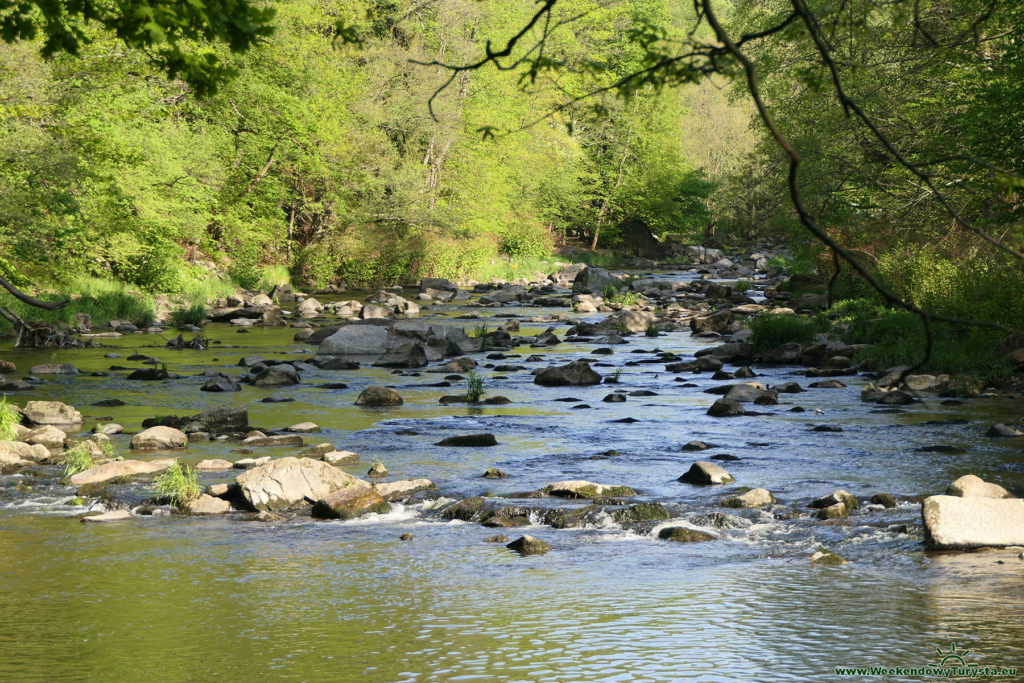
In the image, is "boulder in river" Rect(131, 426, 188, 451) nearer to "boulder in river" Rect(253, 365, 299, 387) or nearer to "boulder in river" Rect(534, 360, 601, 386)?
"boulder in river" Rect(253, 365, 299, 387)

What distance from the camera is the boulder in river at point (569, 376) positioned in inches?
783

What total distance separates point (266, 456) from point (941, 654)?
8915 mm

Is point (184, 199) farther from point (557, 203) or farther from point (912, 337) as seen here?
point (557, 203)

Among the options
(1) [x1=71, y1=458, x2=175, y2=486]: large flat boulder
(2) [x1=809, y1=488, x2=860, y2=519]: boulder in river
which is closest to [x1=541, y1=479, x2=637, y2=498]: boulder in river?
(2) [x1=809, y1=488, x2=860, y2=519]: boulder in river

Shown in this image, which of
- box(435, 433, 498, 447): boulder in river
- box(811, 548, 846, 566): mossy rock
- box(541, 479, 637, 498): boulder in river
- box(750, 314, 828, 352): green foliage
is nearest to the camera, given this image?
box(811, 548, 846, 566): mossy rock

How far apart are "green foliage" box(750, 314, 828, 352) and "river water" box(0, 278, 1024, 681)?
8.87 m

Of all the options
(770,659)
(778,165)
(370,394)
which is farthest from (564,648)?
(778,165)

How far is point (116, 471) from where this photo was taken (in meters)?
11.9

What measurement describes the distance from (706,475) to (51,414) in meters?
9.83

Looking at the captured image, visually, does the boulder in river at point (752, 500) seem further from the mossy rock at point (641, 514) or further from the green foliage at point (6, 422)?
the green foliage at point (6, 422)

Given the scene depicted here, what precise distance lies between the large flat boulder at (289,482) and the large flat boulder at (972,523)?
222 inches

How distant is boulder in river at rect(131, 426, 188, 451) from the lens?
13508mm

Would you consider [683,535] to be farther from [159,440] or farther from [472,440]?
[159,440]

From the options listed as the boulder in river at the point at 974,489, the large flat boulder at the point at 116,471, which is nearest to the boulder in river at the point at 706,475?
the boulder in river at the point at 974,489
